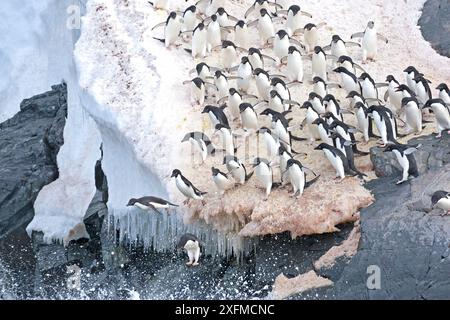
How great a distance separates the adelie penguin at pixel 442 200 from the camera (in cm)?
1515

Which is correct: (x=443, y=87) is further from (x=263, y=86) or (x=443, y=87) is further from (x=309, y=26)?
(x=309, y=26)

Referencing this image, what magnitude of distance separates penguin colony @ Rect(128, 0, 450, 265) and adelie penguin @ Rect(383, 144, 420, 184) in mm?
13

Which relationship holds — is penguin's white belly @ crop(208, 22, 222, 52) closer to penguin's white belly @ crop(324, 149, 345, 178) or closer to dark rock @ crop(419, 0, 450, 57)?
dark rock @ crop(419, 0, 450, 57)

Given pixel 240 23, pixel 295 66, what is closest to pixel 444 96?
pixel 295 66

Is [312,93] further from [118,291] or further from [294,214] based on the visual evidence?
[118,291]

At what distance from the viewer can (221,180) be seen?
653 inches

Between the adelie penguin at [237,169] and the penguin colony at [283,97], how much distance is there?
0.04ft

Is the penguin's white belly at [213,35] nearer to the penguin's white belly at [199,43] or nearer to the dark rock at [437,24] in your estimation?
the penguin's white belly at [199,43]

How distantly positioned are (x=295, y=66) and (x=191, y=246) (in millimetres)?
3811

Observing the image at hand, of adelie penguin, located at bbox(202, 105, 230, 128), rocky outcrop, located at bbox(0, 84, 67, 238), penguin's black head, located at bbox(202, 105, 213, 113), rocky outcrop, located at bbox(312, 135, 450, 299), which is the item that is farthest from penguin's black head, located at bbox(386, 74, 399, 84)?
→ rocky outcrop, located at bbox(0, 84, 67, 238)

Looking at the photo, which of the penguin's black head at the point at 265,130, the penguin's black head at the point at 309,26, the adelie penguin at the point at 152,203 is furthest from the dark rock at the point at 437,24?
the adelie penguin at the point at 152,203

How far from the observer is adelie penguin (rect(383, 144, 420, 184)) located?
53.3 feet

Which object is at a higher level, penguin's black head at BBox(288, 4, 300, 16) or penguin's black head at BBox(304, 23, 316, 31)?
penguin's black head at BBox(288, 4, 300, 16)

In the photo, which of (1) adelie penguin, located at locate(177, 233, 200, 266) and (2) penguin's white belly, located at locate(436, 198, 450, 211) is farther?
(1) adelie penguin, located at locate(177, 233, 200, 266)
